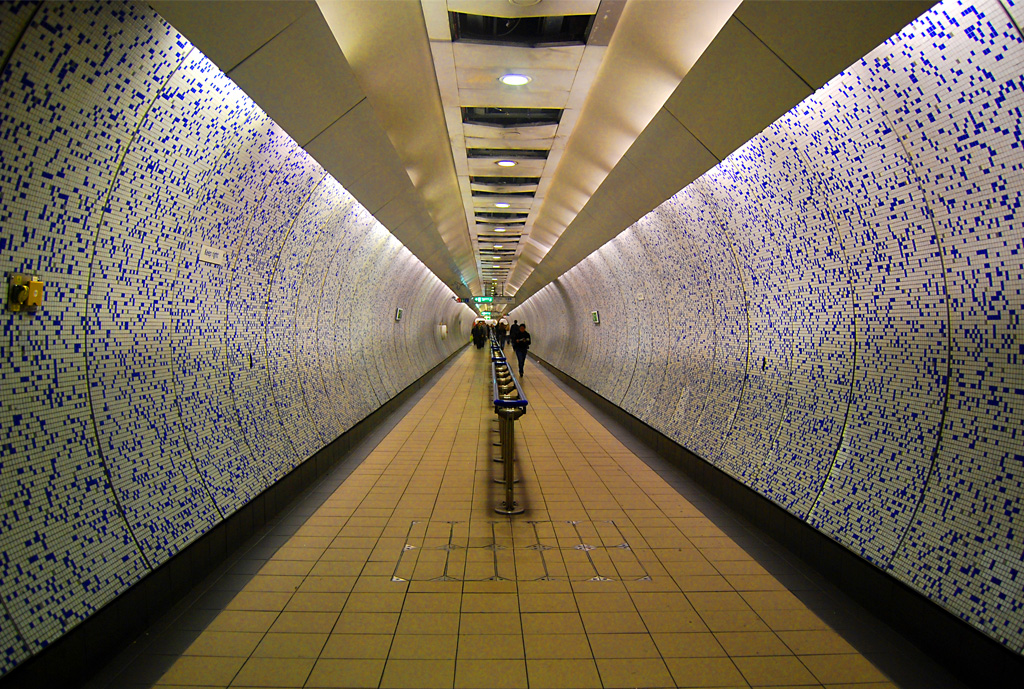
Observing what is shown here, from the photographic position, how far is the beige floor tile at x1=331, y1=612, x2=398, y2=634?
3.04m

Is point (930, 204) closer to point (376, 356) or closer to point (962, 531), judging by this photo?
point (962, 531)

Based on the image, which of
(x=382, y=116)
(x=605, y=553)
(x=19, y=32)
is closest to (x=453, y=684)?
(x=605, y=553)

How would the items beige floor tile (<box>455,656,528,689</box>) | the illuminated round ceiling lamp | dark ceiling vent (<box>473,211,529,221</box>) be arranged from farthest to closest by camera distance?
dark ceiling vent (<box>473,211,529,221</box>)
the illuminated round ceiling lamp
beige floor tile (<box>455,656,528,689</box>)

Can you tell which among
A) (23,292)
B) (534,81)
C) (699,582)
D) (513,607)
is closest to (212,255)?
(23,292)

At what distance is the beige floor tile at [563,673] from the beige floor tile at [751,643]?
776 mm

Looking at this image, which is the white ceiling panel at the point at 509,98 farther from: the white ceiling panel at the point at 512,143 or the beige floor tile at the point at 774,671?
the beige floor tile at the point at 774,671

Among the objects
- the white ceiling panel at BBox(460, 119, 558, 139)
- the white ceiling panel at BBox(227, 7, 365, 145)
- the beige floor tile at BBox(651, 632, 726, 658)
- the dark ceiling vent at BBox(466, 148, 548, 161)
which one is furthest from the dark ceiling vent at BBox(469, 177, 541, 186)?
the beige floor tile at BBox(651, 632, 726, 658)

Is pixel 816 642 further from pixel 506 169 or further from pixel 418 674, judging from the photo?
pixel 506 169

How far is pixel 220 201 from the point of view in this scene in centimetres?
377

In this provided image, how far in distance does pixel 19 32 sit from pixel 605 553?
4.24 meters

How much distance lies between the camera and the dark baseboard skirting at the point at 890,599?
2469mm

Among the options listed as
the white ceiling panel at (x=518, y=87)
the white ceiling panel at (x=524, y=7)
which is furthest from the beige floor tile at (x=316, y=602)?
the white ceiling panel at (x=518, y=87)

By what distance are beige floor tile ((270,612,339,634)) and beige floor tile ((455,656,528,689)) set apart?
2.75 feet

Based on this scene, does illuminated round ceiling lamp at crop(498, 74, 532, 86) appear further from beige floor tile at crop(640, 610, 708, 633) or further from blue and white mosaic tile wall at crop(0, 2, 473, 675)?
beige floor tile at crop(640, 610, 708, 633)
